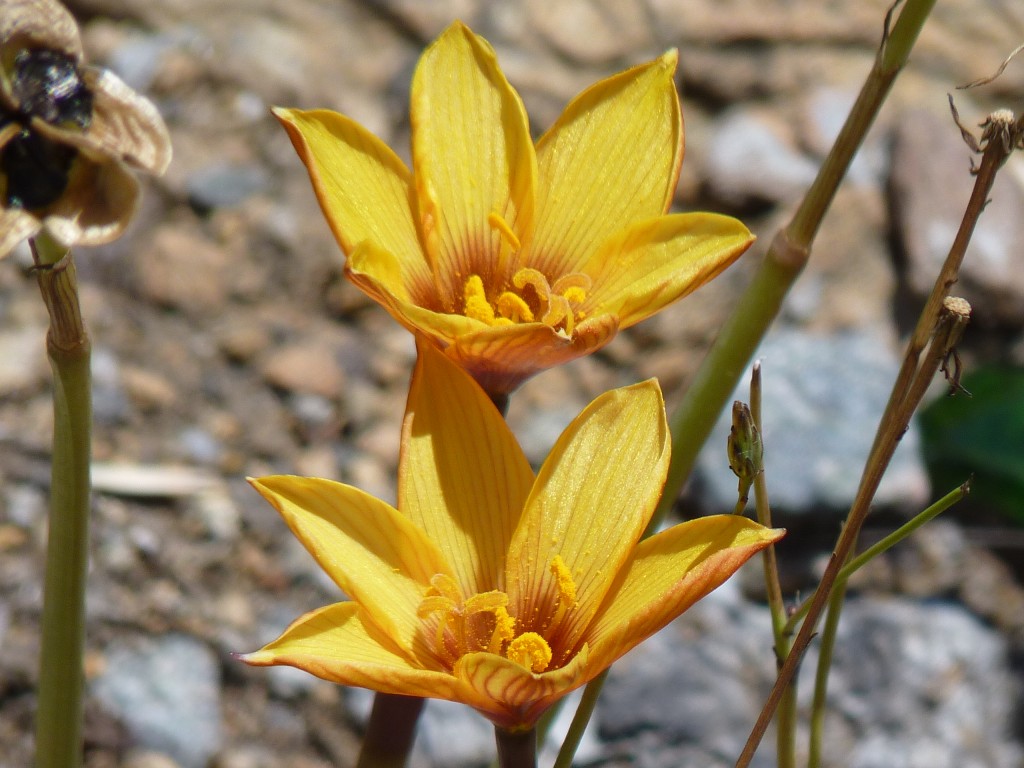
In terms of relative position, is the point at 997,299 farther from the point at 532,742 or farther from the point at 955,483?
the point at 532,742

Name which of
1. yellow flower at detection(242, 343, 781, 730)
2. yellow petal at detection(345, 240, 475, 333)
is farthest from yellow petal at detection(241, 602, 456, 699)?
yellow petal at detection(345, 240, 475, 333)

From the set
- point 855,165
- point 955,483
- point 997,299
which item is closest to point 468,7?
point 855,165

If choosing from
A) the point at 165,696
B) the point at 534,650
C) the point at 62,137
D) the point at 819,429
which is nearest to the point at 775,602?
the point at 534,650

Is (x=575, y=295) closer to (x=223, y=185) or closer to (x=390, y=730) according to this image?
(x=390, y=730)

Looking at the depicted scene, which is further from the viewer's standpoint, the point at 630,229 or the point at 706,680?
the point at 706,680

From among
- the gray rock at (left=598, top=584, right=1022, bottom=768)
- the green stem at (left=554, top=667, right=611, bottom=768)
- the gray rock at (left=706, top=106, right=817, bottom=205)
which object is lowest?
the gray rock at (left=598, top=584, right=1022, bottom=768)

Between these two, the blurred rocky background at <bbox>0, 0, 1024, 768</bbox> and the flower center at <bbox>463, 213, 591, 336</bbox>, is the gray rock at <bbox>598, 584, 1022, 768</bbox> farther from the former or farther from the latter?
the flower center at <bbox>463, 213, 591, 336</bbox>

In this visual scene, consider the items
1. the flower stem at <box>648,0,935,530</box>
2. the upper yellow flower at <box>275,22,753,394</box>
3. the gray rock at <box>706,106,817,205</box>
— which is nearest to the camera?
the flower stem at <box>648,0,935,530</box>
